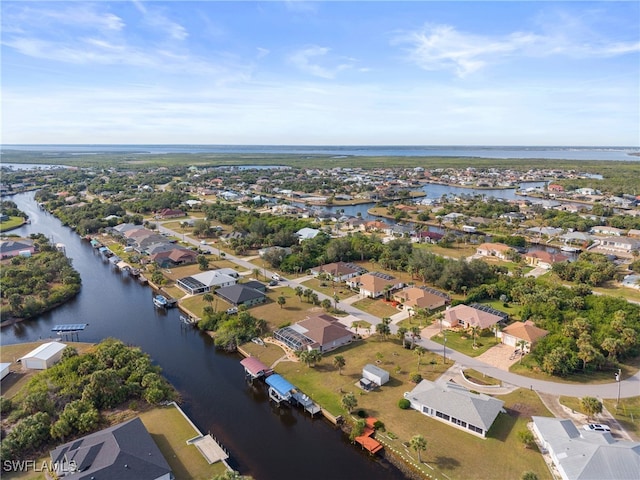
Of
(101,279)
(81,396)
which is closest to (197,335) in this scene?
(81,396)

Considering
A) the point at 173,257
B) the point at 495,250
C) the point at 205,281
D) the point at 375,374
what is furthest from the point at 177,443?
the point at 495,250

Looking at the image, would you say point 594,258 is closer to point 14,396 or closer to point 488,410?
point 488,410

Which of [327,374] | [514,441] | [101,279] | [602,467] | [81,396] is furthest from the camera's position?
[101,279]

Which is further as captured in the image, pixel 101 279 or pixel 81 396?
pixel 101 279

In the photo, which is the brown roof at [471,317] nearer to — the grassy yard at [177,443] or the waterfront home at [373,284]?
the waterfront home at [373,284]

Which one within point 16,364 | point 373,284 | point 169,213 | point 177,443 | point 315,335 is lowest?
point 16,364

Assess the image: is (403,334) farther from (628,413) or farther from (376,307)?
(628,413)

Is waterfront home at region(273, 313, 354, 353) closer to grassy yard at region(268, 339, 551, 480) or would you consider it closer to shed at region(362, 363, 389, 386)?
grassy yard at region(268, 339, 551, 480)
